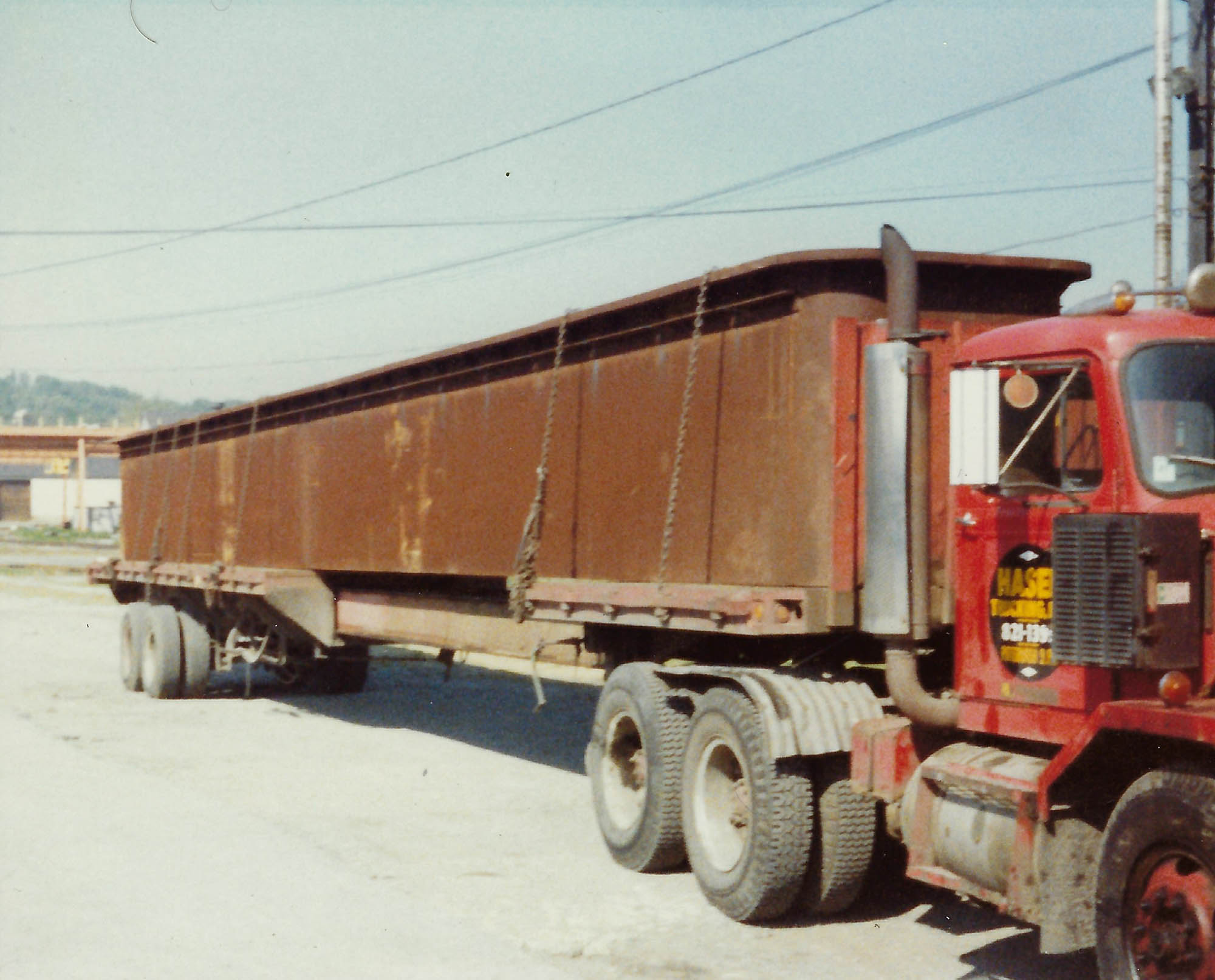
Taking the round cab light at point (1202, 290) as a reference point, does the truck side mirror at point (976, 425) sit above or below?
below

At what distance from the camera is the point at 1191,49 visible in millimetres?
14109

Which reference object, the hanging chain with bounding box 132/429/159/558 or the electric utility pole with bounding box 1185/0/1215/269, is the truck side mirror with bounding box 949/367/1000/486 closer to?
the electric utility pole with bounding box 1185/0/1215/269

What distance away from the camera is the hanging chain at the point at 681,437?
26.1 ft

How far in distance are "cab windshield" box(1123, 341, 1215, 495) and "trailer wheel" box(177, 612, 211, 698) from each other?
42.7 ft

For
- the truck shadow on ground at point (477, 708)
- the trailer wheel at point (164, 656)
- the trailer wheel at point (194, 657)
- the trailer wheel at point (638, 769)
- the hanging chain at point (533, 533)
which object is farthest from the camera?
the trailer wheel at point (194, 657)

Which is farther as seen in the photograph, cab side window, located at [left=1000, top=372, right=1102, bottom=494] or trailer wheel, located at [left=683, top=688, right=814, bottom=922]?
trailer wheel, located at [left=683, top=688, right=814, bottom=922]

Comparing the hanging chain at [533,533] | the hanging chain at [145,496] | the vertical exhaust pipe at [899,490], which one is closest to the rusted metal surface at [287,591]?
the hanging chain at [145,496]

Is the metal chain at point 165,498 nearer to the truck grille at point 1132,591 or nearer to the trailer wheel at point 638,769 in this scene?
the trailer wheel at point 638,769

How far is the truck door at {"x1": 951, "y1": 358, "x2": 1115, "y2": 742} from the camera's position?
220 inches

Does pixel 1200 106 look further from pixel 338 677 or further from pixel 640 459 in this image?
pixel 338 677

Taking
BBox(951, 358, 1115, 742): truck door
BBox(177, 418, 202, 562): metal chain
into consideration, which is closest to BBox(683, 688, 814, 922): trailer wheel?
BBox(951, 358, 1115, 742): truck door

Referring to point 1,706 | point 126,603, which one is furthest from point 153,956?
point 126,603

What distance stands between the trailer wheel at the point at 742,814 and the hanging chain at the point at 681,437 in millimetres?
1053

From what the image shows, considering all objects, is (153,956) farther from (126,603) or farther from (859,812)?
(126,603)
